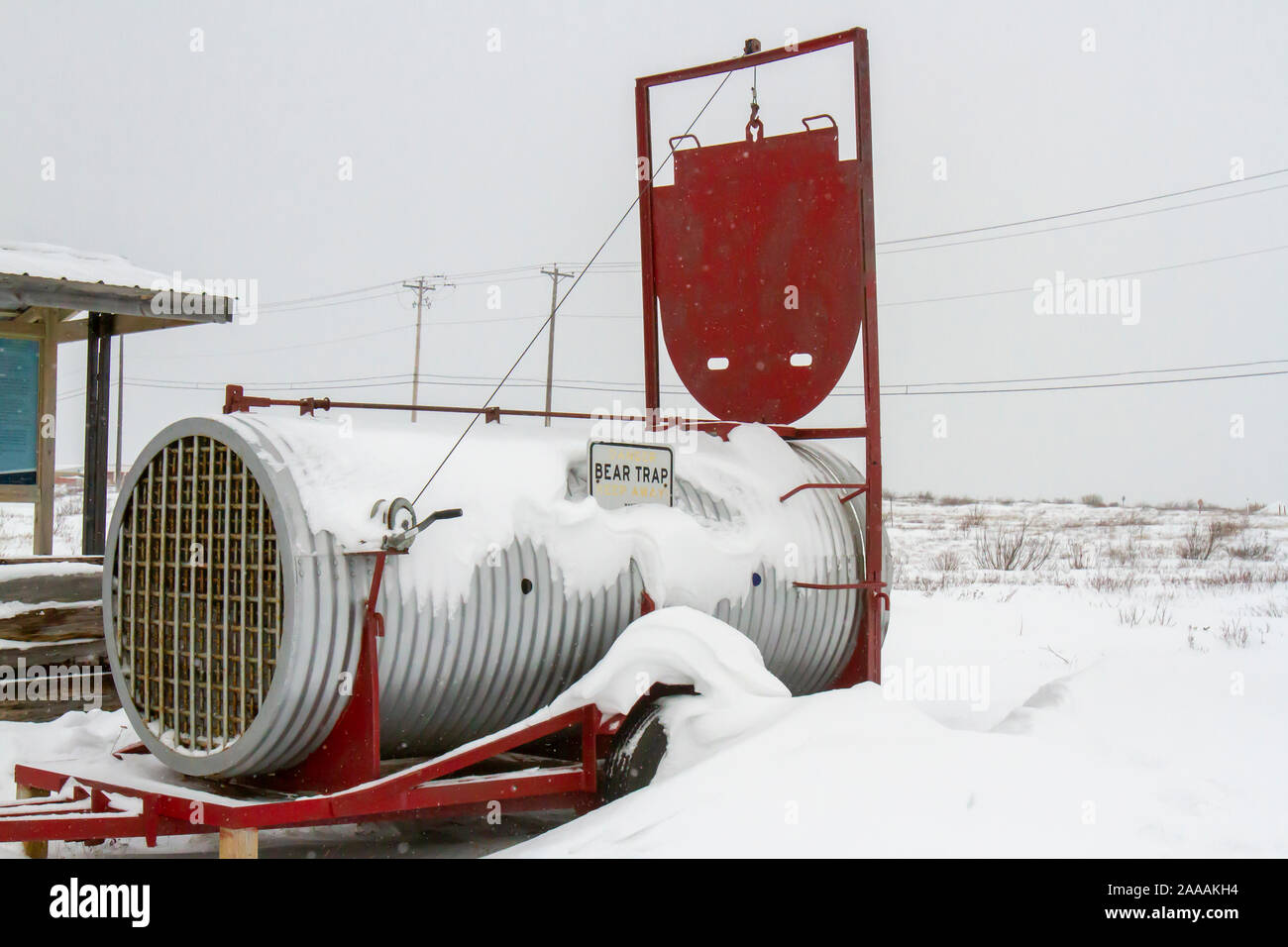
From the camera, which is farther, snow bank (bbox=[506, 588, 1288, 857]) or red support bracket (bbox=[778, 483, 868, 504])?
red support bracket (bbox=[778, 483, 868, 504])

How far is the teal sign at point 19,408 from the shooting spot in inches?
410

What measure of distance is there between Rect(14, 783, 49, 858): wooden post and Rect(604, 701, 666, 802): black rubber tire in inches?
107

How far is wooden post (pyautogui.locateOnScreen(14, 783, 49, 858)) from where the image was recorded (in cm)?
593

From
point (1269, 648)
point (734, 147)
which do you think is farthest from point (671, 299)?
point (1269, 648)

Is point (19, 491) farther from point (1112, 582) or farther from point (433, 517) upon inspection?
point (1112, 582)

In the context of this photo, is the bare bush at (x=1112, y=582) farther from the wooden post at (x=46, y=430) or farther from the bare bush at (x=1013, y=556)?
the wooden post at (x=46, y=430)

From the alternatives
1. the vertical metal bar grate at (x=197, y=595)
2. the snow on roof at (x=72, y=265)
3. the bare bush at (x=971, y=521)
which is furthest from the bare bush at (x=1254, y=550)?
the vertical metal bar grate at (x=197, y=595)

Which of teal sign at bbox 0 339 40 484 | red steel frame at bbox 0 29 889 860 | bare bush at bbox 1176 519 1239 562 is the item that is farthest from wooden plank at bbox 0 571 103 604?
bare bush at bbox 1176 519 1239 562

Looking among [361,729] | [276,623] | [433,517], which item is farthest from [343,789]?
[433,517]

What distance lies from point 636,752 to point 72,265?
6.59m

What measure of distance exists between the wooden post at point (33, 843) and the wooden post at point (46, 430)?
15.7 feet

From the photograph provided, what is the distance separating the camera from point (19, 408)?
34.3 feet

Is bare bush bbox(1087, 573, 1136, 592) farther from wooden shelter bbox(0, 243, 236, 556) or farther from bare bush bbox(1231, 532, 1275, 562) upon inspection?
wooden shelter bbox(0, 243, 236, 556)
